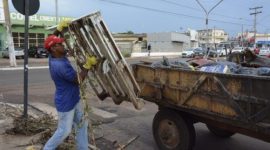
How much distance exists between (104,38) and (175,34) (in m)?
74.0

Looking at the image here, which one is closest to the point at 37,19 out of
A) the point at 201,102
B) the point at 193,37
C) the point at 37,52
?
the point at 37,52

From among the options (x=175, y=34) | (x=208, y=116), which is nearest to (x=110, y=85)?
(x=208, y=116)

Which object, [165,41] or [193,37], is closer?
[165,41]

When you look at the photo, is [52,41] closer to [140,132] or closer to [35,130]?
[35,130]

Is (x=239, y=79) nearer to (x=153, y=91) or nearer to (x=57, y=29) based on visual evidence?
(x=153, y=91)

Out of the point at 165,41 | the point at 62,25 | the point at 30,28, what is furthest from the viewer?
the point at 165,41

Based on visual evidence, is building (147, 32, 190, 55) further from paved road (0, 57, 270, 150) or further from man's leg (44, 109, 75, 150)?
man's leg (44, 109, 75, 150)

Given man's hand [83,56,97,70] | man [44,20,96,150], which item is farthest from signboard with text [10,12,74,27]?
man's hand [83,56,97,70]

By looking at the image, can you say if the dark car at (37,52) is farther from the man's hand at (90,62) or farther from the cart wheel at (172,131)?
the man's hand at (90,62)

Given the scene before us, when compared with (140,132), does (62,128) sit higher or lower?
higher

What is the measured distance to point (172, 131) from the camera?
588 centimetres

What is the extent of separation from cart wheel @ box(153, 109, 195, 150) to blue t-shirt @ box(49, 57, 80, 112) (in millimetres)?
1520

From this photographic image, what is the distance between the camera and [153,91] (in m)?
6.02

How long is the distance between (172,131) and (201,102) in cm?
101
